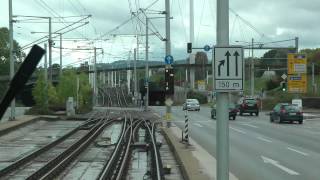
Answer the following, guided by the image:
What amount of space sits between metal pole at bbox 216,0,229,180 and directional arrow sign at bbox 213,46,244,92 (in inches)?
5.8

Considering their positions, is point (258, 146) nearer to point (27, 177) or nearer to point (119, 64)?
point (27, 177)

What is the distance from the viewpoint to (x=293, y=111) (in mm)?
46688

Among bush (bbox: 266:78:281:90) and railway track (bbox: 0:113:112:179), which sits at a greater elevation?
bush (bbox: 266:78:281:90)

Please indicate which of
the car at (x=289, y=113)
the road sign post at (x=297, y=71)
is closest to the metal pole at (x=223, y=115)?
the car at (x=289, y=113)

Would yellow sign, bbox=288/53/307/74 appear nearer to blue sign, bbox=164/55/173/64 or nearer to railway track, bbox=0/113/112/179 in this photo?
blue sign, bbox=164/55/173/64

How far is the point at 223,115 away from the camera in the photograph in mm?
8836

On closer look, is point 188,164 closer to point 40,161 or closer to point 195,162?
point 195,162

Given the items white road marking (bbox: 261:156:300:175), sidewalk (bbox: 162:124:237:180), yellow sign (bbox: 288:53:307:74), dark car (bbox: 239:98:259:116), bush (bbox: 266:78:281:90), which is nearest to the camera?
sidewalk (bbox: 162:124:237:180)

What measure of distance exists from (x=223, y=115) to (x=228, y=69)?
69 centimetres

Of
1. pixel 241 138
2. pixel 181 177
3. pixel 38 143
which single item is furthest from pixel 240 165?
pixel 38 143

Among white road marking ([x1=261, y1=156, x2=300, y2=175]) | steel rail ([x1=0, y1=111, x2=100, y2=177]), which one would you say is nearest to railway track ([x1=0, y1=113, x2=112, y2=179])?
steel rail ([x1=0, y1=111, x2=100, y2=177])

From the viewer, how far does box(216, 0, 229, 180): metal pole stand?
879 centimetres

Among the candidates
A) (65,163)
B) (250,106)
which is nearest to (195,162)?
(65,163)

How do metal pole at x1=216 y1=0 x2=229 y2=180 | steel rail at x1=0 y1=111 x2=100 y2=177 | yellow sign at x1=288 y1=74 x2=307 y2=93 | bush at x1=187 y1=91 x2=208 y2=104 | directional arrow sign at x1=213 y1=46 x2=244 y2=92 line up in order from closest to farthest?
metal pole at x1=216 y1=0 x2=229 y2=180 → directional arrow sign at x1=213 y1=46 x2=244 y2=92 → steel rail at x1=0 y1=111 x2=100 y2=177 → yellow sign at x1=288 y1=74 x2=307 y2=93 → bush at x1=187 y1=91 x2=208 y2=104
